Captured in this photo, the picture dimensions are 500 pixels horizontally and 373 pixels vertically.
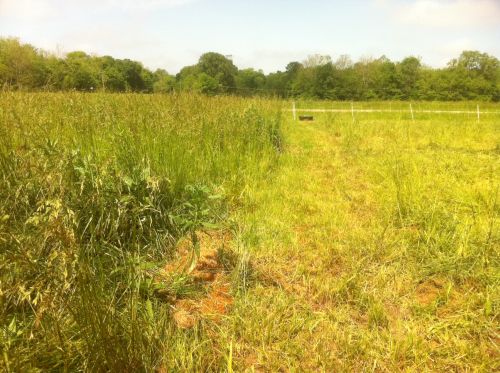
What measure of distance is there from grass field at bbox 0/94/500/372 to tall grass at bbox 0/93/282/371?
1 cm

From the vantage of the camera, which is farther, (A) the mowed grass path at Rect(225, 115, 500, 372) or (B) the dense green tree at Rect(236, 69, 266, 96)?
(B) the dense green tree at Rect(236, 69, 266, 96)

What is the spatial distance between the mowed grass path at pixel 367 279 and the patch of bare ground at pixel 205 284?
0.14 meters

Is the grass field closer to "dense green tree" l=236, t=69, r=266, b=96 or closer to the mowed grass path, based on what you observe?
the mowed grass path

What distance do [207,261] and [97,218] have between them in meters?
0.83

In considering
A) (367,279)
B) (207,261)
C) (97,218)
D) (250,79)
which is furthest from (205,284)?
(250,79)

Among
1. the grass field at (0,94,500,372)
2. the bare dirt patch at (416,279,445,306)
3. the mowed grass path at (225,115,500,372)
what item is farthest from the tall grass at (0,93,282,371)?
the bare dirt patch at (416,279,445,306)

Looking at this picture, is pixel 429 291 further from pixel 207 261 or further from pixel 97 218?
pixel 97 218

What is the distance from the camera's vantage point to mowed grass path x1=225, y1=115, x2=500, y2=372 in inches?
63.7

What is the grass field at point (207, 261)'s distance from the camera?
1300mm

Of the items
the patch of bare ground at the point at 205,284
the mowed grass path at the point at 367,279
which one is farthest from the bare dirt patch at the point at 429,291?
the patch of bare ground at the point at 205,284

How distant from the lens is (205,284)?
2.05 metres

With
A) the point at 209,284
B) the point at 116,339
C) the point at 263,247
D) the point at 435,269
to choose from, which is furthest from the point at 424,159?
the point at 116,339

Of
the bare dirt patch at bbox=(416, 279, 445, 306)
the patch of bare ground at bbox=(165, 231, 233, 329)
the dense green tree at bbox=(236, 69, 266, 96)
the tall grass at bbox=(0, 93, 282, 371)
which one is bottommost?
the bare dirt patch at bbox=(416, 279, 445, 306)

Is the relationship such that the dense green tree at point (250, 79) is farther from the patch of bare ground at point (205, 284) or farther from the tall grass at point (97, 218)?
the patch of bare ground at point (205, 284)
